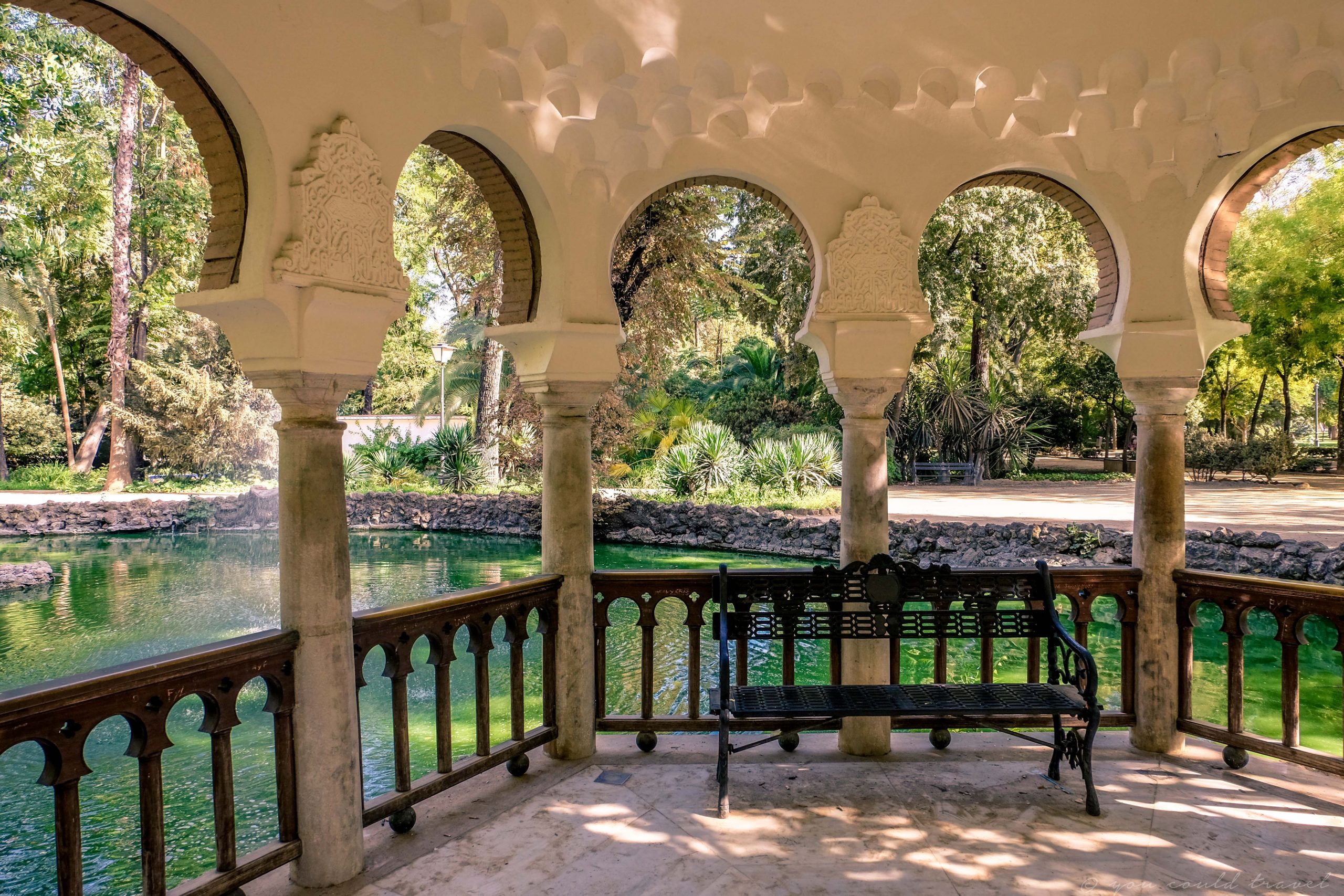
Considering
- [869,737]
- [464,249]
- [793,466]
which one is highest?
[464,249]

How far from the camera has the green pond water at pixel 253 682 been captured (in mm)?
4879

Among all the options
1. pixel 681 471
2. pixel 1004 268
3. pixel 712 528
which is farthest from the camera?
pixel 1004 268

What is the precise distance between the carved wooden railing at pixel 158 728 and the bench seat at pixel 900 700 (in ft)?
5.67

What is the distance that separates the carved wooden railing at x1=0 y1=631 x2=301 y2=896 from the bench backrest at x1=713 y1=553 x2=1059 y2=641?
200 centimetres

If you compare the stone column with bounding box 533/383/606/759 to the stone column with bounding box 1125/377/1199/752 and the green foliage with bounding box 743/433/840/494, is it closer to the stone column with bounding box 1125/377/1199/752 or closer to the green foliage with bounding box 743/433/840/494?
the stone column with bounding box 1125/377/1199/752

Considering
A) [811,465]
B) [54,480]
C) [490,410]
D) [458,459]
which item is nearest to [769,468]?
[811,465]

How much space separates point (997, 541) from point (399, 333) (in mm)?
24106

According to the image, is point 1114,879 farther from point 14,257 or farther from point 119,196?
point 119,196

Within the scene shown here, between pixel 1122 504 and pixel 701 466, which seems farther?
pixel 701 466

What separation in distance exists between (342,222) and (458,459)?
17.0 metres

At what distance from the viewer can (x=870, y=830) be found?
355 cm

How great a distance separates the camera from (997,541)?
13445 millimetres

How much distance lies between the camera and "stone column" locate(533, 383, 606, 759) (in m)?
4.36

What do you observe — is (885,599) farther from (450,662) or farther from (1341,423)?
(1341,423)
